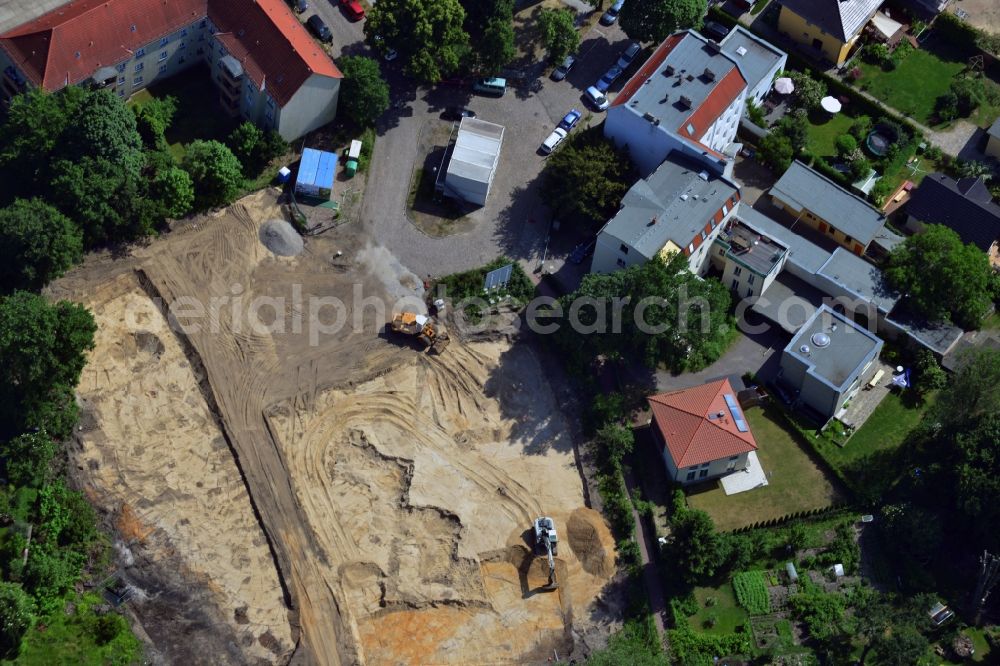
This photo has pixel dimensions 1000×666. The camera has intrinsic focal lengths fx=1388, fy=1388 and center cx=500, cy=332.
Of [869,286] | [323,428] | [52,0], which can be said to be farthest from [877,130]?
[52,0]

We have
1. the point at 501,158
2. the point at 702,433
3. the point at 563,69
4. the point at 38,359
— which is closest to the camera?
the point at 38,359

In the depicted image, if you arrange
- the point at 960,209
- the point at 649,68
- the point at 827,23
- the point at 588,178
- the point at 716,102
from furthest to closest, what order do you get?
the point at 827,23 < the point at 649,68 < the point at 716,102 < the point at 960,209 < the point at 588,178

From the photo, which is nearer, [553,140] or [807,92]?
[553,140]

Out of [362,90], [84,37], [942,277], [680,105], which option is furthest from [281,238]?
[942,277]

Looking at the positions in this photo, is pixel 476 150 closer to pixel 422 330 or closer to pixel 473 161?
pixel 473 161

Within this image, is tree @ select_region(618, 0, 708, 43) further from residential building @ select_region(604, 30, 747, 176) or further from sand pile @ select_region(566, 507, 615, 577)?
sand pile @ select_region(566, 507, 615, 577)

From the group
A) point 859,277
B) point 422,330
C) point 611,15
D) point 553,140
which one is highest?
point 611,15

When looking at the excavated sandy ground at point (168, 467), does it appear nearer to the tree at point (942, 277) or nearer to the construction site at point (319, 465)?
the construction site at point (319, 465)

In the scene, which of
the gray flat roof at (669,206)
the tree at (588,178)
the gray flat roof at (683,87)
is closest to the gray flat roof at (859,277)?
the gray flat roof at (669,206)

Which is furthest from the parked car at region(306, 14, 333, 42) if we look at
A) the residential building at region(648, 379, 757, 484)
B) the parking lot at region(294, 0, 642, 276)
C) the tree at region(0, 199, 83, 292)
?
the residential building at region(648, 379, 757, 484)
